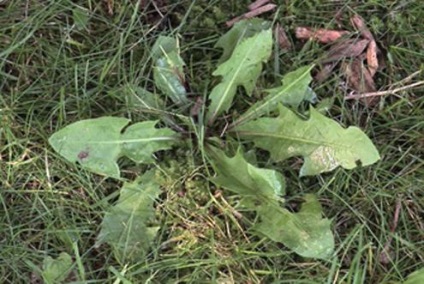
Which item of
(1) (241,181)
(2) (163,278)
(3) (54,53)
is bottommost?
(2) (163,278)

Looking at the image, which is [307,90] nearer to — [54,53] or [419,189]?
[419,189]

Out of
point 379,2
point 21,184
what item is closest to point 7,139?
point 21,184

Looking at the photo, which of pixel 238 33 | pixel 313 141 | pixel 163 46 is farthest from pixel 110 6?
pixel 313 141

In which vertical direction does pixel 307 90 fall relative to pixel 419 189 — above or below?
above

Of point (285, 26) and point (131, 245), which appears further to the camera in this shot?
point (285, 26)

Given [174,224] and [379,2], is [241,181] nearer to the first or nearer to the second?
[174,224]

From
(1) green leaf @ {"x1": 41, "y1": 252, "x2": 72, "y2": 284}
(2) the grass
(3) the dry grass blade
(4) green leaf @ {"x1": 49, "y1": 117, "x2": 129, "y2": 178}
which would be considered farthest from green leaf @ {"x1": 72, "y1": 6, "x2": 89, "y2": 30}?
(3) the dry grass blade
